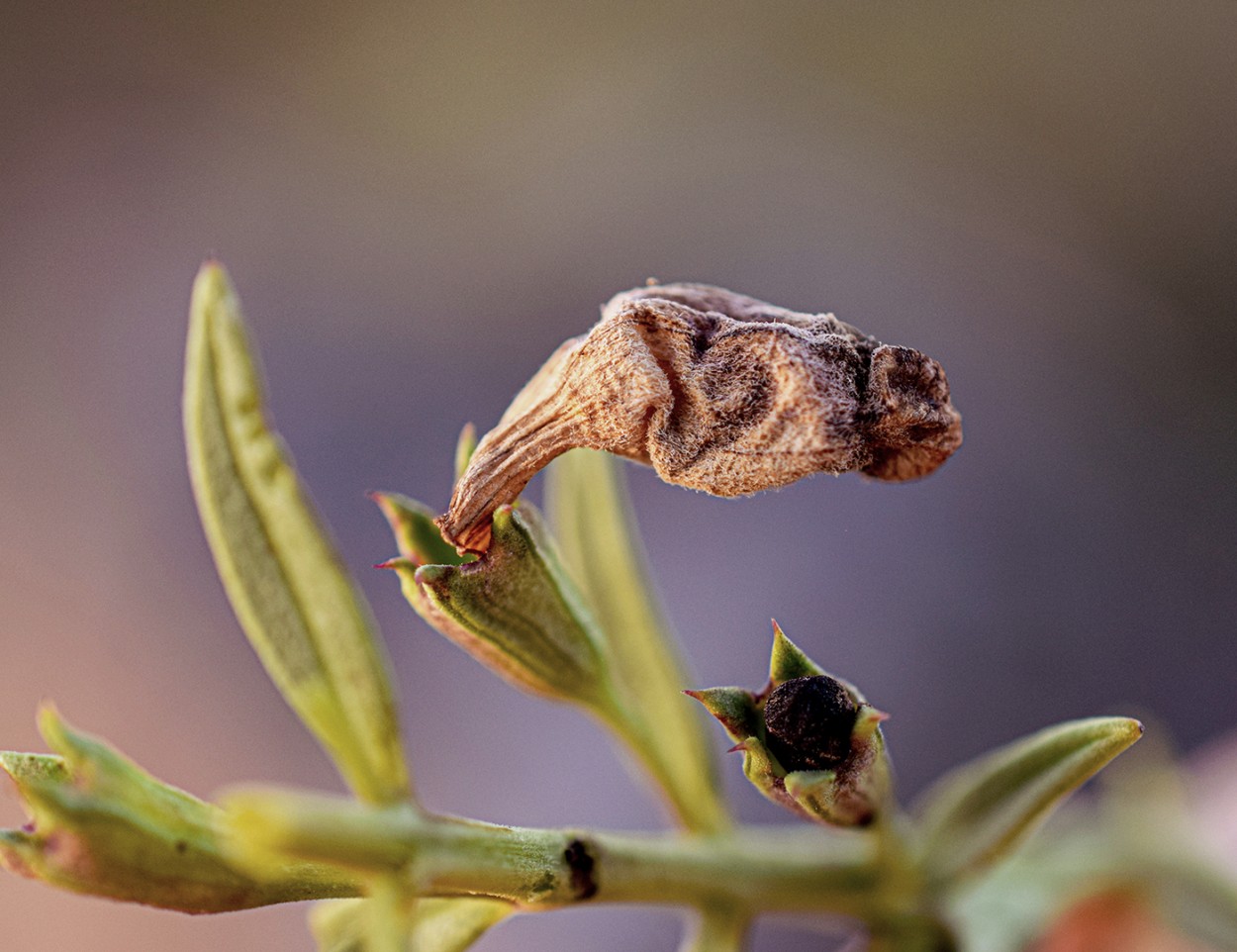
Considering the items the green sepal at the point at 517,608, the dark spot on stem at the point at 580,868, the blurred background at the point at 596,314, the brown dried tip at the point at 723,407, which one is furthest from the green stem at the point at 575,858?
the blurred background at the point at 596,314

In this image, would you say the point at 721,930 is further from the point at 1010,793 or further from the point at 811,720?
the point at 811,720

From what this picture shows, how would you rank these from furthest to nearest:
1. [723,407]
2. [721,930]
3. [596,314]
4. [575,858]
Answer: [596,314], [721,930], [575,858], [723,407]

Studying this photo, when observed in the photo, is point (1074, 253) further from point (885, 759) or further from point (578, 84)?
point (885, 759)

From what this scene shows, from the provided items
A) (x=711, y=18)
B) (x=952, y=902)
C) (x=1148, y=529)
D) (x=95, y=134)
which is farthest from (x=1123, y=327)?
(x=95, y=134)

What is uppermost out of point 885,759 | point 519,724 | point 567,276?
point 567,276

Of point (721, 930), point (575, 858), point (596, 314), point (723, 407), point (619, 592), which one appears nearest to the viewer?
point (723, 407)

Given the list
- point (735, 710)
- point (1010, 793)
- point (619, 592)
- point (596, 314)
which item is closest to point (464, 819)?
point (735, 710)
